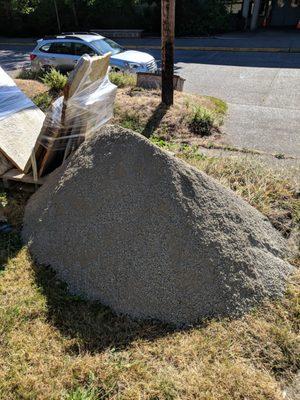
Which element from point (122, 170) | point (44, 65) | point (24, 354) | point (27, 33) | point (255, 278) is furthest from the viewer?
point (27, 33)

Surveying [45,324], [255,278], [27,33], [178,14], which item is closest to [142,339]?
[45,324]

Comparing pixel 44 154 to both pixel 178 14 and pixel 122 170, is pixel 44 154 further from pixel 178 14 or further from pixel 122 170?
pixel 178 14

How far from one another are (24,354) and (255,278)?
223 cm

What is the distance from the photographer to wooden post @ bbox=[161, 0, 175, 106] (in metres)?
7.19

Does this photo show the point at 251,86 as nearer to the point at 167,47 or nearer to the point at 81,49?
the point at 167,47

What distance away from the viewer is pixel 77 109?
491 cm

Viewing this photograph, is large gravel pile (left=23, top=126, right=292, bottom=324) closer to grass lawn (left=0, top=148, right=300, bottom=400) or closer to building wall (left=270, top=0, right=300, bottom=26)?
grass lawn (left=0, top=148, right=300, bottom=400)

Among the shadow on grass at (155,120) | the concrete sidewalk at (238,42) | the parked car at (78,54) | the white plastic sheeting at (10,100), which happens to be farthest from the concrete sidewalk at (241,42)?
the white plastic sheeting at (10,100)

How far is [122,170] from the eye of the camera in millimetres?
4047

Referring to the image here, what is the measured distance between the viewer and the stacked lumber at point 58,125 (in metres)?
4.73

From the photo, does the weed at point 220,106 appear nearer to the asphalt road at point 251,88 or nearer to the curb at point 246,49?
the asphalt road at point 251,88

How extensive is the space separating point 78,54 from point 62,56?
54 cm

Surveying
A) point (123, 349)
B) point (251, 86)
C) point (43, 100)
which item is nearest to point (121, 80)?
point (43, 100)

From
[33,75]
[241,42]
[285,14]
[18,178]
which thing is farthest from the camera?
[285,14]
